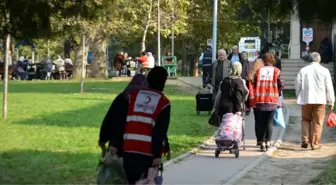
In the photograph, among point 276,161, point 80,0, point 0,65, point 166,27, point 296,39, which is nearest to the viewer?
point 80,0

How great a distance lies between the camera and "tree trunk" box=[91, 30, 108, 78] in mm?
49469

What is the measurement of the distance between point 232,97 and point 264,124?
1215 millimetres

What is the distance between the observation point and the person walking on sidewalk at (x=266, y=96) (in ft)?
51.2

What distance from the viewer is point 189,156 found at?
48.5 feet

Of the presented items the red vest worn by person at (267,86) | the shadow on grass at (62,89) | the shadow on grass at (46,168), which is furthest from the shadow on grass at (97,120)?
the shadow on grass at (62,89)

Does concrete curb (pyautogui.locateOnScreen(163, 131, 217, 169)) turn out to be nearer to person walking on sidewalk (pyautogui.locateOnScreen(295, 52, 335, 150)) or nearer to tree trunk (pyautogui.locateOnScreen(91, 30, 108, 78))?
person walking on sidewalk (pyautogui.locateOnScreen(295, 52, 335, 150))

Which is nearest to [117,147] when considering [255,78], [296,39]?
[255,78]

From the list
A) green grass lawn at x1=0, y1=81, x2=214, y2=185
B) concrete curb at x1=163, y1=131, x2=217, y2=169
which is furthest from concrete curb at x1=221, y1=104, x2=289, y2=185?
green grass lawn at x1=0, y1=81, x2=214, y2=185

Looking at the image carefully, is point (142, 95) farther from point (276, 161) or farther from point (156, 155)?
point (276, 161)

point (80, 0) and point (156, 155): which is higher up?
point (80, 0)

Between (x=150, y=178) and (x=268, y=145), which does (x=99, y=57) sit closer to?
(x=268, y=145)

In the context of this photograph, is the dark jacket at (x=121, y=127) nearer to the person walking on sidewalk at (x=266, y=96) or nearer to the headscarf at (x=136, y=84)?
the headscarf at (x=136, y=84)

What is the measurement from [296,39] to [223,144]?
88.8 ft

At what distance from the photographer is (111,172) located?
7.87 m
